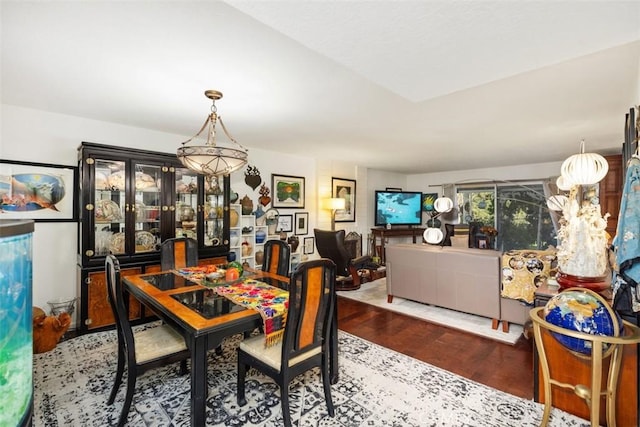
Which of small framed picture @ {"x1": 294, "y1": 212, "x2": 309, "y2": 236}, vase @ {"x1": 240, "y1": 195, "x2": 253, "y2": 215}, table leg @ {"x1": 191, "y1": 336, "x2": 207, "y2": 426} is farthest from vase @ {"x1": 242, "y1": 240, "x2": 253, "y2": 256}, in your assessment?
table leg @ {"x1": 191, "y1": 336, "x2": 207, "y2": 426}

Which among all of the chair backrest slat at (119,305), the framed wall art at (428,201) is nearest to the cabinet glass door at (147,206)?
the chair backrest slat at (119,305)

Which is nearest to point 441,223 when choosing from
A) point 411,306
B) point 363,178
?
point 363,178

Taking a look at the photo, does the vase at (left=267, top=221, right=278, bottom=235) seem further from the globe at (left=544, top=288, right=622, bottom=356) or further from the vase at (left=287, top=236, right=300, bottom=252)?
the globe at (left=544, top=288, right=622, bottom=356)

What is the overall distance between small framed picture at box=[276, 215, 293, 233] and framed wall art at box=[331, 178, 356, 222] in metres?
1.23

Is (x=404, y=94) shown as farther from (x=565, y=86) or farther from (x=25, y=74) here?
(x=25, y=74)

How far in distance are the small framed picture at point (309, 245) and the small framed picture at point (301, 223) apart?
0.15 meters

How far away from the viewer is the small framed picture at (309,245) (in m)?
5.71

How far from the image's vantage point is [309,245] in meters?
5.77

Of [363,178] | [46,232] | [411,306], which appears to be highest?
[363,178]

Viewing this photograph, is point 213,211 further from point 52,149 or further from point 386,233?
point 386,233

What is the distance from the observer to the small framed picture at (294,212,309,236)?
556 cm

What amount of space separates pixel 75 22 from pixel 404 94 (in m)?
2.01

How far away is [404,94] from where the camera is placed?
6.94ft

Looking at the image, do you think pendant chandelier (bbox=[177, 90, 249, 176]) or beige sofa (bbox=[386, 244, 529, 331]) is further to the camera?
beige sofa (bbox=[386, 244, 529, 331])
